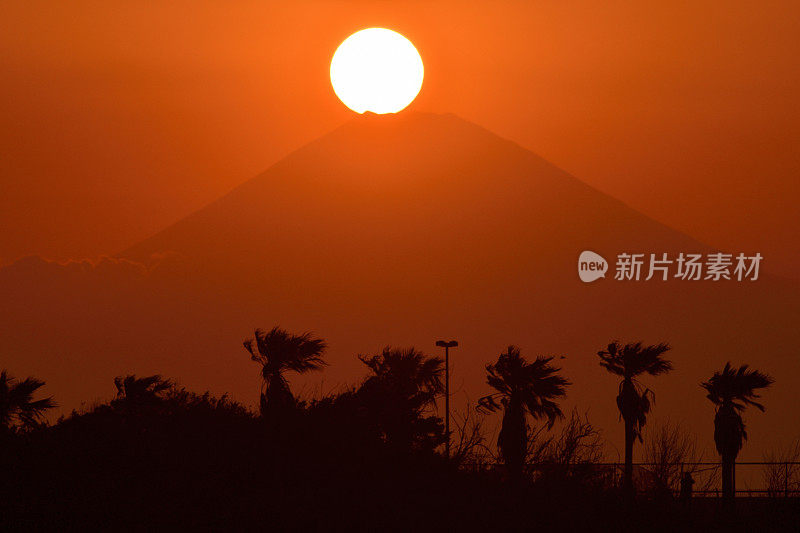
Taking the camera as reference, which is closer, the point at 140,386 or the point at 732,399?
the point at 140,386

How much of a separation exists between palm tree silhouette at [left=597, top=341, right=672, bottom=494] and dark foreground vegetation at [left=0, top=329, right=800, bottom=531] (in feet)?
87.8

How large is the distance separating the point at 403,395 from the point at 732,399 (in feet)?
65.3

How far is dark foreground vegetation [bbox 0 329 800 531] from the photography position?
14656 millimetres

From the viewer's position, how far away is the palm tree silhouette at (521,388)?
1642 inches

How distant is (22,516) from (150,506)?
178cm

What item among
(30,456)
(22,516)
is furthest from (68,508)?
(30,456)

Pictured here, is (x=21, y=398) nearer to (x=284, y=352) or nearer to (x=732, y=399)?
(x=284, y=352)

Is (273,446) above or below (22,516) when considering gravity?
above

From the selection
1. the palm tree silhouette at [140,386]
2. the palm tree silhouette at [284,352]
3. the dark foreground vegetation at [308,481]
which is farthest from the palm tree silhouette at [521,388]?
the dark foreground vegetation at [308,481]

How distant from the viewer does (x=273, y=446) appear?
701 inches

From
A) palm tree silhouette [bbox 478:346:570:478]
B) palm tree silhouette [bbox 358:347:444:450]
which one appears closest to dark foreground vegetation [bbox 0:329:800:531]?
palm tree silhouette [bbox 358:347:444:450]

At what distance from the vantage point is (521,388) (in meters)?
42.3

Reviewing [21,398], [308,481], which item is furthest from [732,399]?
[308,481]

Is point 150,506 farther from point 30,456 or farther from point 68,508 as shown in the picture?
point 30,456
